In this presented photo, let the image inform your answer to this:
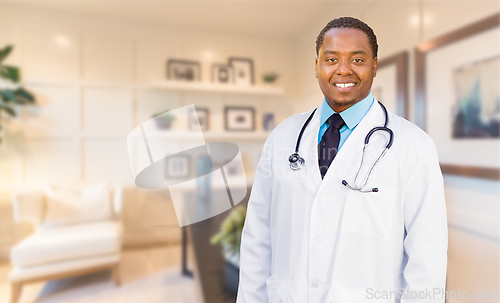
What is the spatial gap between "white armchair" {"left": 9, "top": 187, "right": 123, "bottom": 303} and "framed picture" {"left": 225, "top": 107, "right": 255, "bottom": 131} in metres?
0.57

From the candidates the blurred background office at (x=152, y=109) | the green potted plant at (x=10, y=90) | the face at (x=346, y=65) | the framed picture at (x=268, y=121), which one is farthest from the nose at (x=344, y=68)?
the green potted plant at (x=10, y=90)

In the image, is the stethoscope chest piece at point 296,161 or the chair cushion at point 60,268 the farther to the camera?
the chair cushion at point 60,268

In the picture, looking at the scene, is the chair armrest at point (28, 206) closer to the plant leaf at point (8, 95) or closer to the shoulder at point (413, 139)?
the plant leaf at point (8, 95)

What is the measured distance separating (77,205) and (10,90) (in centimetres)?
52

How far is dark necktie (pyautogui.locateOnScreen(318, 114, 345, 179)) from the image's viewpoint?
0.24 metres

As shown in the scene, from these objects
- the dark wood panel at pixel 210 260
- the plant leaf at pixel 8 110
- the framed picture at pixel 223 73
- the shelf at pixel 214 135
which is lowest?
the dark wood panel at pixel 210 260

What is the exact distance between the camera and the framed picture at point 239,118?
31.6 inches

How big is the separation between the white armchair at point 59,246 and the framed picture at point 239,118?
0.57 metres

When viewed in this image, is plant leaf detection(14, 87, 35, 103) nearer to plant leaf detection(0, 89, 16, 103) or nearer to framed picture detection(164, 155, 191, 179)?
plant leaf detection(0, 89, 16, 103)

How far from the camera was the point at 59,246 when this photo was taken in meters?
0.95

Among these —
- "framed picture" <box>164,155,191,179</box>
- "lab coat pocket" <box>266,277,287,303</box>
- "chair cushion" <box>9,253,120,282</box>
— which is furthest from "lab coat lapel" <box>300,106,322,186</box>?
"chair cushion" <box>9,253,120,282</box>

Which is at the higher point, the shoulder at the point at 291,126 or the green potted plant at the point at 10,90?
the green potted plant at the point at 10,90

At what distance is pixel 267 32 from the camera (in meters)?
0.80

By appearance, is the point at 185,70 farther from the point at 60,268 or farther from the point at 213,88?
the point at 60,268
